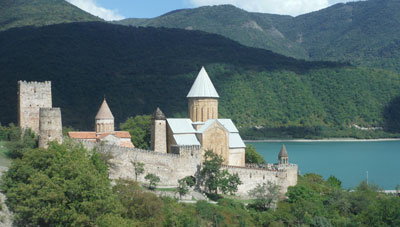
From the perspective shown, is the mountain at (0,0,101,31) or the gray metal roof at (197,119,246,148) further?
the mountain at (0,0,101,31)

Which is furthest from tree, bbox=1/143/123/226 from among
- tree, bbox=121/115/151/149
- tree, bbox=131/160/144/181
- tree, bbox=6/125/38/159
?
tree, bbox=121/115/151/149

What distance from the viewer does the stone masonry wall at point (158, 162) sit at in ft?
67.6

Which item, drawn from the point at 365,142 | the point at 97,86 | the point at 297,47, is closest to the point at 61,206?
the point at 97,86

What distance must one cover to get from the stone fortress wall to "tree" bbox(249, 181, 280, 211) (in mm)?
Result: 578

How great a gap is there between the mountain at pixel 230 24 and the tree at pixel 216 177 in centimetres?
11935

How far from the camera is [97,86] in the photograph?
5944 cm

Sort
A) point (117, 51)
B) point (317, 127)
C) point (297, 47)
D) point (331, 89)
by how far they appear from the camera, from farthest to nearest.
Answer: point (297, 47) → point (331, 89) → point (117, 51) → point (317, 127)

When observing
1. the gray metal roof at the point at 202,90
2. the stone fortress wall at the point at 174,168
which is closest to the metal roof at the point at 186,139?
the stone fortress wall at the point at 174,168

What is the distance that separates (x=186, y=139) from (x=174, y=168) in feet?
7.80

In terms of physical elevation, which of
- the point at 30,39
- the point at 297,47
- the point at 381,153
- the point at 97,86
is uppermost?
the point at 297,47

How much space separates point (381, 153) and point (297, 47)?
114612 mm

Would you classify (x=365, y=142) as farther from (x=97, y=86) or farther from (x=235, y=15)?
(x=235, y=15)

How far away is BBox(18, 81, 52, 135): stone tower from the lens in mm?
20875

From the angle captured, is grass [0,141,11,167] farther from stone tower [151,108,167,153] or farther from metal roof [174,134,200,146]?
metal roof [174,134,200,146]
